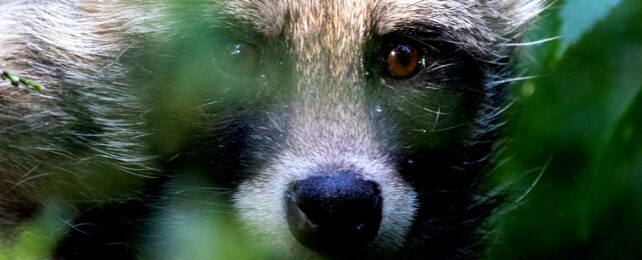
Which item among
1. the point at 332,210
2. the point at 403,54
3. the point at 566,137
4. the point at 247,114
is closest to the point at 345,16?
the point at 403,54

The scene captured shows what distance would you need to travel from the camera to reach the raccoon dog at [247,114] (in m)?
2.50

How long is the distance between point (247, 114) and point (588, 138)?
82 centimetres

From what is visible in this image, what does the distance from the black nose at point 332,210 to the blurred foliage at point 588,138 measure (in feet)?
1.65

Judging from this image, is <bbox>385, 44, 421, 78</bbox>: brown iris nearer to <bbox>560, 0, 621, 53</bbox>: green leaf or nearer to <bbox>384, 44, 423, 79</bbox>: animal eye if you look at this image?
<bbox>384, 44, 423, 79</bbox>: animal eye

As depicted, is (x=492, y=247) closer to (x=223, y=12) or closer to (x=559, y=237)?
(x=559, y=237)

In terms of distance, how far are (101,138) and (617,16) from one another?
4.27 feet

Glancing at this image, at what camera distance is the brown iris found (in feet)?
8.87

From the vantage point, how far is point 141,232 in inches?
108

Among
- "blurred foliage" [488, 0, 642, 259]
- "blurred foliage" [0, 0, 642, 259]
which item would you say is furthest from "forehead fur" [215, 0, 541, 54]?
"blurred foliage" [488, 0, 642, 259]

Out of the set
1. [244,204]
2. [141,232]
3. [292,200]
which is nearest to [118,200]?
[141,232]

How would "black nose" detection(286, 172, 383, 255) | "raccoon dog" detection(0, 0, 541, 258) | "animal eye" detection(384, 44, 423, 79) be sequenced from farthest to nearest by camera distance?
"animal eye" detection(384, 44, 423, 79)
"raccoon dog" detection(0, 0, 541, 258)
"black nose" detection(286, 172, 383, 255)

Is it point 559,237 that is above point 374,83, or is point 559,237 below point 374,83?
below

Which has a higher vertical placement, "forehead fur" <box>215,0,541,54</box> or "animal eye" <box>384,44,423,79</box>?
"forehead fur" <box>215,0,541,54</box>

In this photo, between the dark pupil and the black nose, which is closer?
the black nose
